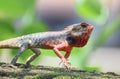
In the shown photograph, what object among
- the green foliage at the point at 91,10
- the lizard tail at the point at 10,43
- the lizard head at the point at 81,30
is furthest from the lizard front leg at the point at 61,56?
the green foliage at the point at 91,10

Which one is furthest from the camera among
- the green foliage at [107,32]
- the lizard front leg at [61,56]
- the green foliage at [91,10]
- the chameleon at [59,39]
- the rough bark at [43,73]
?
the green foliage at [91,10]

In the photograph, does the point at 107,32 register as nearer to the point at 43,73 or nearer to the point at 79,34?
the point at 79,34

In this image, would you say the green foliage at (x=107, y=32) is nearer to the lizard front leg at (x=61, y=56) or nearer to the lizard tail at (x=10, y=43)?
the lizard front leg at (x=61, y=56)

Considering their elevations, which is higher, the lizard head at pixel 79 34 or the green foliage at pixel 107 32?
the green foliage at pixel 107 32

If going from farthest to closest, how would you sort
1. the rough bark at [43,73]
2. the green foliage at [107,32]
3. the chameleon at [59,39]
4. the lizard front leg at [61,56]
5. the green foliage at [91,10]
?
1. the green foliage at [91,10]
2. the green foliage at [107,32]
3. the chameleon at [59,39]
4. the lizard front leg at [61,56]
5. the rough bark at [43,73]

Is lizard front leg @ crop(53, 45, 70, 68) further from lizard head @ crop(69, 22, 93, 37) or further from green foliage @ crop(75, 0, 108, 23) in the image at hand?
green foliage @ crop(75, 0, 108, 23)

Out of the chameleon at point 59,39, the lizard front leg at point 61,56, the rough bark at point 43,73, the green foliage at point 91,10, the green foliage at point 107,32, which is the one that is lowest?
the rough bark at point 43,73
